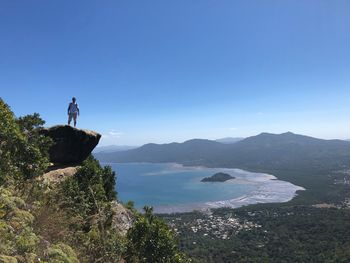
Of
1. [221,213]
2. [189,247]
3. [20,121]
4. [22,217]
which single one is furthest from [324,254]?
[22,217]

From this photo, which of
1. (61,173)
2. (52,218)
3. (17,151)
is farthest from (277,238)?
(52,218)

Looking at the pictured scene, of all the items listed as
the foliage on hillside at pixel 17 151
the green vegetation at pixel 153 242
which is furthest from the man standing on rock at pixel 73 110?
the green vegetation at pixel 153 242

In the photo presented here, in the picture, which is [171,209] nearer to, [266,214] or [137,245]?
[266,214]

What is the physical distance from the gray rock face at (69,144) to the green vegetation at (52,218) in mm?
954

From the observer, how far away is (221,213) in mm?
131125

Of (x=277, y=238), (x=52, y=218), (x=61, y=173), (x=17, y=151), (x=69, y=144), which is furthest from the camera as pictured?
(x=277, y=238)

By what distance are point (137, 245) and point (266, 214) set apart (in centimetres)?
11839

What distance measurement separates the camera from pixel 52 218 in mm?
8633

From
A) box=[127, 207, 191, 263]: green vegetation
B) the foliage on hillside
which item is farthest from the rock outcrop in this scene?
box=[127, 207, 191, 263]: green vegetation

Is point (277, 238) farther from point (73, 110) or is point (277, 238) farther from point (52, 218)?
point (52, 218)

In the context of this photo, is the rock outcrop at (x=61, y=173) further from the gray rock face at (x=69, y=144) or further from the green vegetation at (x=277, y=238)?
the green vegetation at (x=277, y=238)

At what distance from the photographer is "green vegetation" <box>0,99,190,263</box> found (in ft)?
19.7

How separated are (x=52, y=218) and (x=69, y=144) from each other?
16.2 meters

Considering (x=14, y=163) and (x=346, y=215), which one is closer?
(x=14, y=163)
